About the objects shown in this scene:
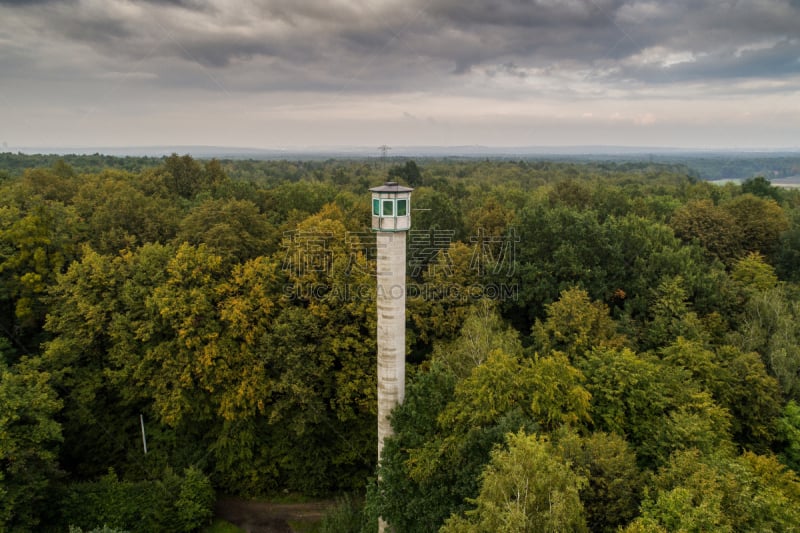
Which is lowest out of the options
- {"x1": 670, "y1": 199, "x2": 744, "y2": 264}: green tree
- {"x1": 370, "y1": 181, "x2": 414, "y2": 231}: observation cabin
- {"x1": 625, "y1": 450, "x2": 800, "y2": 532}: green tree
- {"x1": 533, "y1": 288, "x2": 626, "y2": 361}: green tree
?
{"x1": 625, "y1": 450, "x2": 800, "y2": 532}: green tree

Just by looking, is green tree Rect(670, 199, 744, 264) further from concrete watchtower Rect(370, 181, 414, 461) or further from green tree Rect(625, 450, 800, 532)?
concrete watchtower Rect(370, 181, 414, 461)

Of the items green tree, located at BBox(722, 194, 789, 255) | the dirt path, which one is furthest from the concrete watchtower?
green tree, located at BBox(722, 194, 789, 255)

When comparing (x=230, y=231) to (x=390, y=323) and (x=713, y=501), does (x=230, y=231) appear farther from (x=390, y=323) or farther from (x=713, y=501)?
(x=713, y=501)

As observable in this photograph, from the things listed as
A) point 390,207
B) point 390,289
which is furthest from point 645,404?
point 390,207

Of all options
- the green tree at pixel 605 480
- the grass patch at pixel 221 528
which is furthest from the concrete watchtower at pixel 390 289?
the grass patch at pixel 221 528

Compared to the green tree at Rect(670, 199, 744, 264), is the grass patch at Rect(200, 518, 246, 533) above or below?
below
